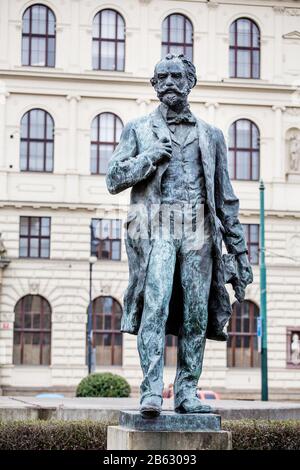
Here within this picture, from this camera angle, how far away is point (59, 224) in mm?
46531

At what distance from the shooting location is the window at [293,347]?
1873 inches

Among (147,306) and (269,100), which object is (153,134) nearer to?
(147,306)

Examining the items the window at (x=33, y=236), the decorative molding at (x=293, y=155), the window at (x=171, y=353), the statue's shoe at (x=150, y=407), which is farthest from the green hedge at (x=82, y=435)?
the decorative molding at (x=293, y=155)

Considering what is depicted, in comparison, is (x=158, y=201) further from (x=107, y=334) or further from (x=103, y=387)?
(x=107, y=334)

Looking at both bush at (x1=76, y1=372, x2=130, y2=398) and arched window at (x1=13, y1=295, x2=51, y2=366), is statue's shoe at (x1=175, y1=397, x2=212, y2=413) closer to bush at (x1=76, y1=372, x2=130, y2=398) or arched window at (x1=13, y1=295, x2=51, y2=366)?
bush at (x1=76, y1=372, x2=130, y2=398)

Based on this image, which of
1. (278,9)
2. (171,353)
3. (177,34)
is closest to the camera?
(171,353)

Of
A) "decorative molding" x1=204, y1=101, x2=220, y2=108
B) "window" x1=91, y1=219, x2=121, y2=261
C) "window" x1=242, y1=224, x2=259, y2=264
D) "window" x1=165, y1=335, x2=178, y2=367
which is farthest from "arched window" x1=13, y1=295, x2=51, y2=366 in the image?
"decorative molding" x1=204, y1=101, x2=220, y2=108

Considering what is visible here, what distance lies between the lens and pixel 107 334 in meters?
46.0

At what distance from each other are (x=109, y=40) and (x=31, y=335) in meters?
11.8

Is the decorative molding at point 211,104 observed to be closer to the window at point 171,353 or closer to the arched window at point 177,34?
the arched window at point 177,34

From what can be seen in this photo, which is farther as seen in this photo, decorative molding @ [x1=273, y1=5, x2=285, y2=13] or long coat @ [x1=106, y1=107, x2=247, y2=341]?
decorative molding @ [x1=273, y1=5, x2=285, y2=13]

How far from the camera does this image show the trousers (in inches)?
318

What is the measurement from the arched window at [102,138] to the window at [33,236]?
9.58 feet

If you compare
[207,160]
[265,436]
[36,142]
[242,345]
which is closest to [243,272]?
[207,160]
